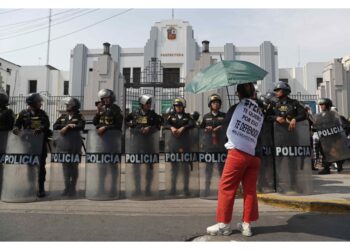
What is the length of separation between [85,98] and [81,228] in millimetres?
15814

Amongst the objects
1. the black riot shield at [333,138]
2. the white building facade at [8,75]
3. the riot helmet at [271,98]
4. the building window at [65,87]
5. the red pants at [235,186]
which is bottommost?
the red pants at [235,186]

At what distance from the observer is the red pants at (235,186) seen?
4.27m

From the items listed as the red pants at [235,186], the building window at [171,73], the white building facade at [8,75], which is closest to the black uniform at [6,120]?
the red pants at [235,186]

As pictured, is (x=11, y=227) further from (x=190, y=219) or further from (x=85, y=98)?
(x=85, y=98)

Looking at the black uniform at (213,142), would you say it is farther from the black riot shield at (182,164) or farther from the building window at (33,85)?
the building window at (33,85)

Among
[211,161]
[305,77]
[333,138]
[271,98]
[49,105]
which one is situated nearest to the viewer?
[211,161]

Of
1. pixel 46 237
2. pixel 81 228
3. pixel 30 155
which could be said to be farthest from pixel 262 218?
pixel 30 155

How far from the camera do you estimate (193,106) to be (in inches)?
749

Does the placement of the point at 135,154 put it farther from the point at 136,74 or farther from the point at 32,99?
the point at 136,74

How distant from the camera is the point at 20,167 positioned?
6.36 meters

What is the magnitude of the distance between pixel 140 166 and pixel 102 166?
0.69 m

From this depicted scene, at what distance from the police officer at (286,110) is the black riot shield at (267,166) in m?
0.34

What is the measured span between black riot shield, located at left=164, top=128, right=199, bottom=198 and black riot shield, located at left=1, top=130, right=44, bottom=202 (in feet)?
7.97

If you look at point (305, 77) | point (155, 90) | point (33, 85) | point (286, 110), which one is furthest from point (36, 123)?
point (33, 85)
